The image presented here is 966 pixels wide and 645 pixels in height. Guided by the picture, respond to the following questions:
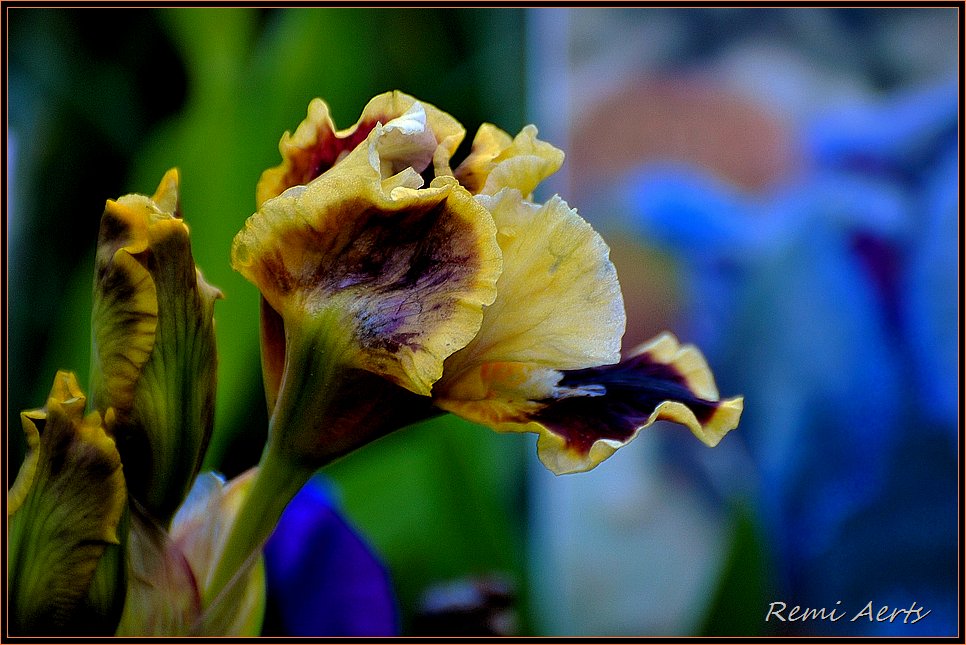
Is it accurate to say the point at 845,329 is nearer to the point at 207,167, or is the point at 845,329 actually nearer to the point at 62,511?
the point at 207,167

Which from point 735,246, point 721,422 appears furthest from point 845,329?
point 721,422

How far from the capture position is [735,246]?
1.13 meters

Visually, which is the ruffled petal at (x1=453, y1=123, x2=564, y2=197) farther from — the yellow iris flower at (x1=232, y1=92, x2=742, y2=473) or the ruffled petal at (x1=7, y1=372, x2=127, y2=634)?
the ruffled petal at (x1=7, y1=372, x2=127, y2=634)

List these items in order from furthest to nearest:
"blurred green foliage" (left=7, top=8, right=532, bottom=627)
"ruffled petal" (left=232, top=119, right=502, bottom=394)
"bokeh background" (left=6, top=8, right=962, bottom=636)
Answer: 1. "bokeh background" (left=6, top=8, right=962, bottom=636)
2. "blurred green foliage" (left=7, top=8, right=532, bottom=627)
3. "ruffled petal" (left=232, top=119, right=502, bottom=394)

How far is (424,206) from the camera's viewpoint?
251mm

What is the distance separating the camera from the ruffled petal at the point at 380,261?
0.25 metres

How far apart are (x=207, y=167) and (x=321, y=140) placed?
0.65 meters

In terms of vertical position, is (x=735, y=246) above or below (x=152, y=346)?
below

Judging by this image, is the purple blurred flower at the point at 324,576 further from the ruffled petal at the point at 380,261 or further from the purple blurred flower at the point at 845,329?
the purple blurred flower at the point at 845,329

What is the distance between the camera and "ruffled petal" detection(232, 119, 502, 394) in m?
0.25

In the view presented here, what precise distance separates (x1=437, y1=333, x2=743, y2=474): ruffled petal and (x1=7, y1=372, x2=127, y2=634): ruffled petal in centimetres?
10
